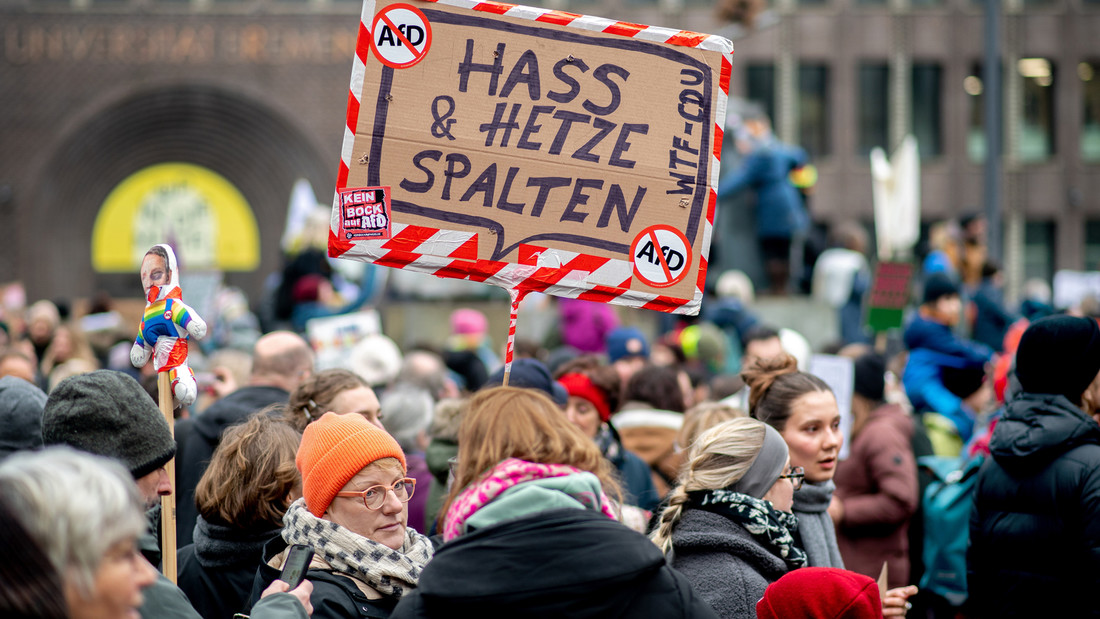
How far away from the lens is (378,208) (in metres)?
3.51

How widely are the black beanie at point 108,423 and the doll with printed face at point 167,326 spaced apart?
0.24 metres

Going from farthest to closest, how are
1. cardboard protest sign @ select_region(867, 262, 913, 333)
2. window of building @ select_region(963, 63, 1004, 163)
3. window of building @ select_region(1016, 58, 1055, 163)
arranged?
window of building @ select_region(1016, 58, 1055, 163)
window of building @ select_region(963, 63, 1004, 163)
cardboard protest sign @ select_region(867, 262, 913, 333)

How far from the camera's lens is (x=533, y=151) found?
3.56 m

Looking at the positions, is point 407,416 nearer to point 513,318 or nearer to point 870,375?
point 513,318

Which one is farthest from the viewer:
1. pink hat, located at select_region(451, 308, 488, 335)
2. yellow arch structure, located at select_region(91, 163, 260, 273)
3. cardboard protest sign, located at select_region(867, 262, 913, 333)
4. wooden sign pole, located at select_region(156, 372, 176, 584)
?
yellow arch structure, located at select_region(91, 163, 260, 273)

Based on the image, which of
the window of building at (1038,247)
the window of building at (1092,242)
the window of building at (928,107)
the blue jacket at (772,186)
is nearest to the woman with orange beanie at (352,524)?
the blue jacket at (772,186)

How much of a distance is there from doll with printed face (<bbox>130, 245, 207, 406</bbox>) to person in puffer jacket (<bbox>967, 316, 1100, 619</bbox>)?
2.53m

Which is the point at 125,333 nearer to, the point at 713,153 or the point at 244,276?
the point at 713,153

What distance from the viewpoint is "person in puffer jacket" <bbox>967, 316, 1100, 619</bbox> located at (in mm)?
3516

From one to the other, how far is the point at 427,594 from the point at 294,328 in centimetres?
753

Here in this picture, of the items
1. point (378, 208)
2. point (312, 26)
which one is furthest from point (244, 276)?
point (378, 208)

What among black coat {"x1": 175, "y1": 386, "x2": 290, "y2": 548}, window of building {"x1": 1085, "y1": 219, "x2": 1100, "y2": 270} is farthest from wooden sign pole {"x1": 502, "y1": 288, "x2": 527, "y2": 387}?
window of building {"x1": 1085, "y1": 219, "x2": 1100, "y2": 270}

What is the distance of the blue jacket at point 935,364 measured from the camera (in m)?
6.30

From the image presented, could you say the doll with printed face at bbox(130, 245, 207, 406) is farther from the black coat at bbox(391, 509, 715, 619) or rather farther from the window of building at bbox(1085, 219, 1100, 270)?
the window of building at bbox(1085, 219, 1100, 270)
